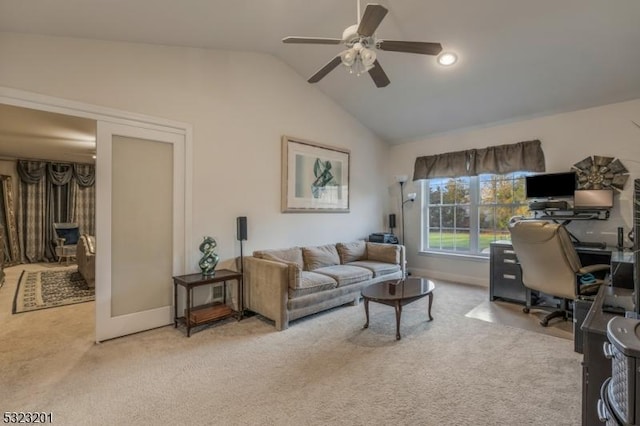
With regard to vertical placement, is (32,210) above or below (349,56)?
below

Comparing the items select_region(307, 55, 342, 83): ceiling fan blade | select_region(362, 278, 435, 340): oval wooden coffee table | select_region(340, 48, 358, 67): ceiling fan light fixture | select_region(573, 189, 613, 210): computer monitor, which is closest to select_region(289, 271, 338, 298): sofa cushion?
select_region(362, 278, 435, 340): oval wooden coffee table

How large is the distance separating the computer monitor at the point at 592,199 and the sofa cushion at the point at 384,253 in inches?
89.2

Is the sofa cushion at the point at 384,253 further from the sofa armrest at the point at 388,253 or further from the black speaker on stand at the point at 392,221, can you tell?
the black speaker on stand at the point at 392,221

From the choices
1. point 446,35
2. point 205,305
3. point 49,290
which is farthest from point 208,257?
point 446,35

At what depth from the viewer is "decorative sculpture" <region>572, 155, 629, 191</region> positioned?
12.4 ft

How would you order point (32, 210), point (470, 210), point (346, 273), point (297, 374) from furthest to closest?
1. point (32, 210)
2. point (470, 210)
3. point (346, 273)
4. point (297, 374)

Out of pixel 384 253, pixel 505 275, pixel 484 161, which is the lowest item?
pixel 505 275

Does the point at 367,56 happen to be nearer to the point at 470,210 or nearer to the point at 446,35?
the point at 446,35

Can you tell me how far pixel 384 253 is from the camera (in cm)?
480


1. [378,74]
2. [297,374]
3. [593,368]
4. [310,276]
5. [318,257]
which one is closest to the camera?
[593,368]

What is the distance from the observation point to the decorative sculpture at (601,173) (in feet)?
12.4

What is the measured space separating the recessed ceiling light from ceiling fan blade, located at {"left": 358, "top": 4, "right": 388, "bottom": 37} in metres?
1.97

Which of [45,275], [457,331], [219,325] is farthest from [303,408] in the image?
[45,275]

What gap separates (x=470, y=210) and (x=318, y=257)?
273cm
